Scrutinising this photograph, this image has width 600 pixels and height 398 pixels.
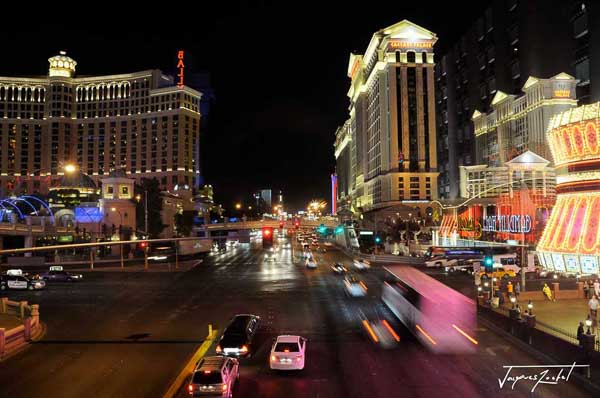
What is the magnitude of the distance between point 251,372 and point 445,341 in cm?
1053

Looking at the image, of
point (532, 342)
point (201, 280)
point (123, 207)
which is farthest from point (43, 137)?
point (532, 342)

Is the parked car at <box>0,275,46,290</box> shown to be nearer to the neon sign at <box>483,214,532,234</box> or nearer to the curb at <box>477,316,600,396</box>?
the curb at <box>477,316,600,396</box>

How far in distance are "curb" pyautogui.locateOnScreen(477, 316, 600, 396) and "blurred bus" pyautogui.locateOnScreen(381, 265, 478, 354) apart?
1.03 meters

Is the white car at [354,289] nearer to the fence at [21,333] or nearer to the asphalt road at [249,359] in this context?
the asphalt road at [249,359]

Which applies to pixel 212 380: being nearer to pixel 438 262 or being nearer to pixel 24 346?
pixel 24 346

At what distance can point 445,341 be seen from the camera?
23.5 meters

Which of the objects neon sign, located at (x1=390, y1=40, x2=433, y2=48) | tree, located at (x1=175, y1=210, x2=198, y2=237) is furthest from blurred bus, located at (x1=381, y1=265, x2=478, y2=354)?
neon sign, located at (x1=390, y1=40, x2=433, y2=48)

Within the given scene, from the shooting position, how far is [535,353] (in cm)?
2095

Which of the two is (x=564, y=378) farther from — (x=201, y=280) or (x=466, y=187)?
(x=466, y=187)

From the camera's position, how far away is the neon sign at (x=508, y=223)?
4259 centimetres

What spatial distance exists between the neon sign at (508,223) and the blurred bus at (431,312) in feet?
47.1

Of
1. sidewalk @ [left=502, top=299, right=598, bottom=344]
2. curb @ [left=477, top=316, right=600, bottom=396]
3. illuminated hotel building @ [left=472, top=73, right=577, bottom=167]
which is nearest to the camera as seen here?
curb @ [left=477, top=316, right=600, bottom=396]

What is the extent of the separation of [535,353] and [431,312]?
20.2 ft

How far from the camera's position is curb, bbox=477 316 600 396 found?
1675 centimetres
